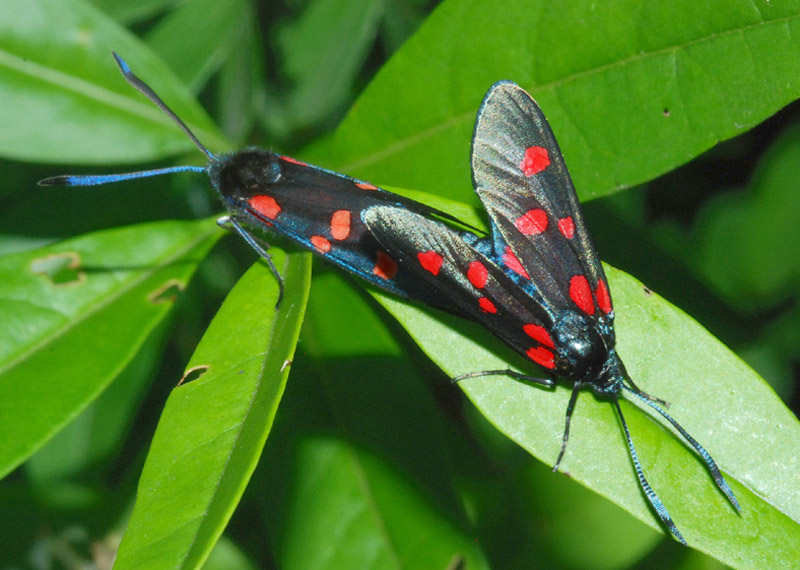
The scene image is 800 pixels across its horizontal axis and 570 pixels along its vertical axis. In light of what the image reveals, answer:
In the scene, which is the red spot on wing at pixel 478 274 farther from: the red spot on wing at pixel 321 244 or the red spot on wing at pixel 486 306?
the red spot on wing at pixel 321 244

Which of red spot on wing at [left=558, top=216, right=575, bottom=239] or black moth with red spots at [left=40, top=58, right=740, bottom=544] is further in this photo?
red spot on wing at [left=558, top=216, right=575, bottom=239]

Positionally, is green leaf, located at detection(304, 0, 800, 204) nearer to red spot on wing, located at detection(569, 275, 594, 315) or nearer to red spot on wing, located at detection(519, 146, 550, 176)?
red spot on wing, located at detection(519, 146, 550, 176)

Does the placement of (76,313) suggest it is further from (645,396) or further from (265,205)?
(645,396)

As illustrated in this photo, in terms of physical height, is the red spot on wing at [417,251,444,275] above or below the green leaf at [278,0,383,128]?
below

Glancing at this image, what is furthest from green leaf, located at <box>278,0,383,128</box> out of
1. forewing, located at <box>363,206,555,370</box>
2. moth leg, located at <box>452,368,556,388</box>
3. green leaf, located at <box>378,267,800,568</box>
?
moth leg, located at <box>452,368,556,388</box>

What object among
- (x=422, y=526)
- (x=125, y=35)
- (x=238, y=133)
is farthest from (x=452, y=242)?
(x=238, y=133)

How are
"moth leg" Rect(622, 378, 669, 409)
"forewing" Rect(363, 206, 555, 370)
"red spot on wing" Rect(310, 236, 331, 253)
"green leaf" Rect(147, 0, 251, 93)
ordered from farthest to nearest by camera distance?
1. "green leaf" Rect(147, 0, 251, 93)
2. "red spot on wing" Rect(310, 236, 331, 253)
3. "forewing" Rect(363, 206, 555, 370)
4. "moth leg" Rect(622, 378, 669, 409)
